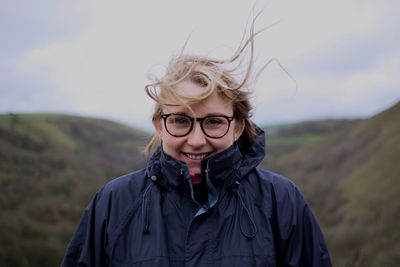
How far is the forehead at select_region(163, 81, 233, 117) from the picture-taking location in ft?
8.14

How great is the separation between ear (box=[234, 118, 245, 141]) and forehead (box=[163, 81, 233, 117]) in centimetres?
22

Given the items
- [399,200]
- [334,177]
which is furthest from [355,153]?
[399,200]

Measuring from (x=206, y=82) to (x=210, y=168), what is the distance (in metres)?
0.47

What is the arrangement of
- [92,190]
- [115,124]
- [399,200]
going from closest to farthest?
[399,200]
[92,190]
[115,124]

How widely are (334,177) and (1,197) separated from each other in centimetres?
2471

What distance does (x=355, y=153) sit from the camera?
3762cm

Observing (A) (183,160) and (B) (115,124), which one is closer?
(A) (183,160)

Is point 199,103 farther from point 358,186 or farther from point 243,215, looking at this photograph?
Result: point 358,186

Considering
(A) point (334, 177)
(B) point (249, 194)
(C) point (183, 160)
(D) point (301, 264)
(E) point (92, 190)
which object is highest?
(C) point (183, 160)

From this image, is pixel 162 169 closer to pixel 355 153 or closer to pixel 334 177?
pixel 334 177

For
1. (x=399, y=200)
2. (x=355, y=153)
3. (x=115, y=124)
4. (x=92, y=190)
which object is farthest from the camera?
(x=115, y=124)

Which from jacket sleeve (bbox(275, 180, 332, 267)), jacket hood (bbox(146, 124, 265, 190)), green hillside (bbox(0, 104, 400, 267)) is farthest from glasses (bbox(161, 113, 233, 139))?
green hillside (bbox(0, 104, 400, 267))

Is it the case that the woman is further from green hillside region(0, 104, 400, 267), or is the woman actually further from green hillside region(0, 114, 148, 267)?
green hillside region(0, 114, 148, 267)

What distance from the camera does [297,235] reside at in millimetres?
2590
